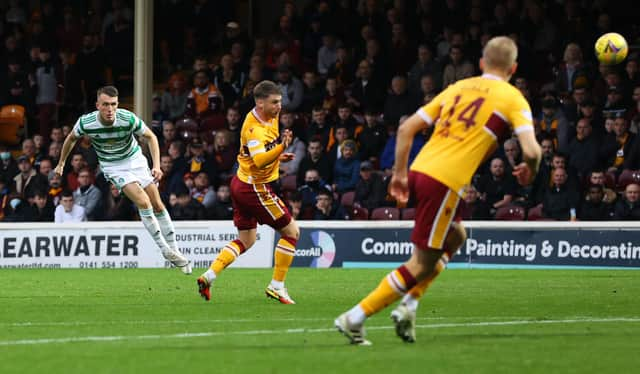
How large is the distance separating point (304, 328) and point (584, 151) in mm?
10782

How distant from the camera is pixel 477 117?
26.2ft

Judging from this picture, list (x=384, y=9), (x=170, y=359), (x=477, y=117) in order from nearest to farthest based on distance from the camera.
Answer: (x=170, y=359) < (x=477, y=117) < (x=384, y=9)

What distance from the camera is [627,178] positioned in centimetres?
1870

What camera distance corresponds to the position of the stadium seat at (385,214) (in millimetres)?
19531

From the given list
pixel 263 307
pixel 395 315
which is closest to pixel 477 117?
pixel 395 315

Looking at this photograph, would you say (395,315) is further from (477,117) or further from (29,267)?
(29,267)

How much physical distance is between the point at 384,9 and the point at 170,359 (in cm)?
1653

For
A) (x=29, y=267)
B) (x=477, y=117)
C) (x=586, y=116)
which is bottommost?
(x=29, y=267)

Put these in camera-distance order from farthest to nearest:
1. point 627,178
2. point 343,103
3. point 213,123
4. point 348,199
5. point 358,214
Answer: point 213,123, point 343,103, point 348,199, point 358,214, point 627,178

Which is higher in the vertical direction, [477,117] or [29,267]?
[477,117]

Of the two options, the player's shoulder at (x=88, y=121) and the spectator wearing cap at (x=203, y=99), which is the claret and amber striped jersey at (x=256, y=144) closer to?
the player's shoulder at (x=88, y=121)

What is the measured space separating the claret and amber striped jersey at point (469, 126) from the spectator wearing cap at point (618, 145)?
443 inches

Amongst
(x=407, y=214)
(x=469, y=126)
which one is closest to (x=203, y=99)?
(x=407, y=214)

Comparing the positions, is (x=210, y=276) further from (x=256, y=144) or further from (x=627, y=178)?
(x=627, y=178)
